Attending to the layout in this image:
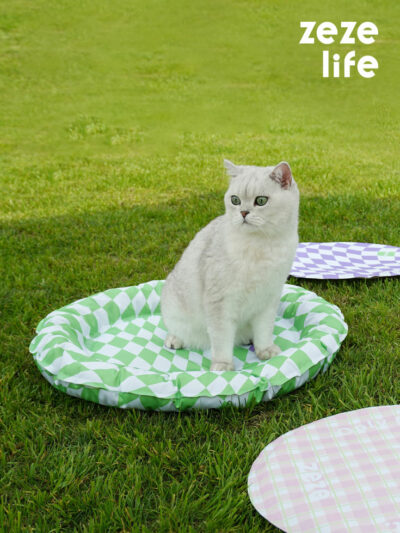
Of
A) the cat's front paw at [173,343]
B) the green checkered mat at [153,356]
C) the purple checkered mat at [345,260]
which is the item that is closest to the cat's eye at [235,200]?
the green checkered mat at [153,356]

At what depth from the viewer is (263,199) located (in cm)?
226

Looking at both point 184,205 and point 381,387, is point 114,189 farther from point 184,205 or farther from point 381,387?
point 381,387

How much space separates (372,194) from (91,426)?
3.92 metres

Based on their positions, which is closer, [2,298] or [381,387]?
[381,387]

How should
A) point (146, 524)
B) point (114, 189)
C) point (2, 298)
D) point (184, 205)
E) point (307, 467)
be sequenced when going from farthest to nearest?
point (114, 189) < point (184, 205) < point (2, 298) < point (307, 467) < point (146, 524)

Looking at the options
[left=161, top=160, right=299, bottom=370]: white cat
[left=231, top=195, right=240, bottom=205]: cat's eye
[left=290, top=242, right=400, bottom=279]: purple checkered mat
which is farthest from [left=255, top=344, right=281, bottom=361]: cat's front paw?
[left=290, top=242, right=400, bottom=279]: purple checkered mat

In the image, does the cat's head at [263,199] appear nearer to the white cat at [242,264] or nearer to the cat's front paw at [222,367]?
the white cat at [242,264]

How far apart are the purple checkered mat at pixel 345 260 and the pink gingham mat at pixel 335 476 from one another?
1.45m

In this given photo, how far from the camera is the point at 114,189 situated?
19.7 ft

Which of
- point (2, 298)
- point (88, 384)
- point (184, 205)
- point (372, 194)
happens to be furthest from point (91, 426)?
point (372, 194)

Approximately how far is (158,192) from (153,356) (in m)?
3.27

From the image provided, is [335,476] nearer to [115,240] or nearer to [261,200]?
[261,200]

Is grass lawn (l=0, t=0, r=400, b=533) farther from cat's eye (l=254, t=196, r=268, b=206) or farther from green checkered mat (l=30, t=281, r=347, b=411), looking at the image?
cat's eye (l=254, t=196, r=268, b=206)

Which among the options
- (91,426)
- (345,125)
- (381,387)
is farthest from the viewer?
(345,125)
